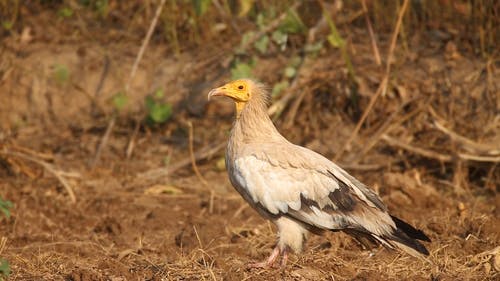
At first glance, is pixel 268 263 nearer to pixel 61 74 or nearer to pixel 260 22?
pixel 260 22

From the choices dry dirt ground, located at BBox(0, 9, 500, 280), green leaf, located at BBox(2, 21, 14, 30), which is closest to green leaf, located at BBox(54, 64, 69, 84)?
dry dirt ground, located at BBox(0, 9, 500, 280)

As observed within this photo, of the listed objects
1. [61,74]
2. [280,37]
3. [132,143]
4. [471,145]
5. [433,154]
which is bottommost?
[433,154]

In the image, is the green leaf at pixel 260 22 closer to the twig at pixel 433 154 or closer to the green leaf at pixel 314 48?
the green leaf at pixel 314 48

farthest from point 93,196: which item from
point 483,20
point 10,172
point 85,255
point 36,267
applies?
point 483,20

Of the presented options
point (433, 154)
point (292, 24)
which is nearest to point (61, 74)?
point (292, 24)

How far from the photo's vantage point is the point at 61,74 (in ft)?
35.8

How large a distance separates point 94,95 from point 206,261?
17.2 feet

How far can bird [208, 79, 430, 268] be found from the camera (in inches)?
240

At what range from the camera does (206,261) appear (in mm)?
6316

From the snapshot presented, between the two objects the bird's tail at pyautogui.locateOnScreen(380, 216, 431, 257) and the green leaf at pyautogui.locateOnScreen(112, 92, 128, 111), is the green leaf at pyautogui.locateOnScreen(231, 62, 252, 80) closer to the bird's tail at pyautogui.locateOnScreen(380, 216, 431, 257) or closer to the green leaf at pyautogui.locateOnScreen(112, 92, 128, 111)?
the green leaf at pyautogui.locateOnScreen(112, 92, 128, 111)

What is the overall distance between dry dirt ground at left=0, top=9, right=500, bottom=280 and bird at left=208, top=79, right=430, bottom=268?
19 centimetres

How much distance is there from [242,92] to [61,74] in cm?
474

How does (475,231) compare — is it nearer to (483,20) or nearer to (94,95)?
(483,20)

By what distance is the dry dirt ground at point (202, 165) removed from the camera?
6.33 metres
